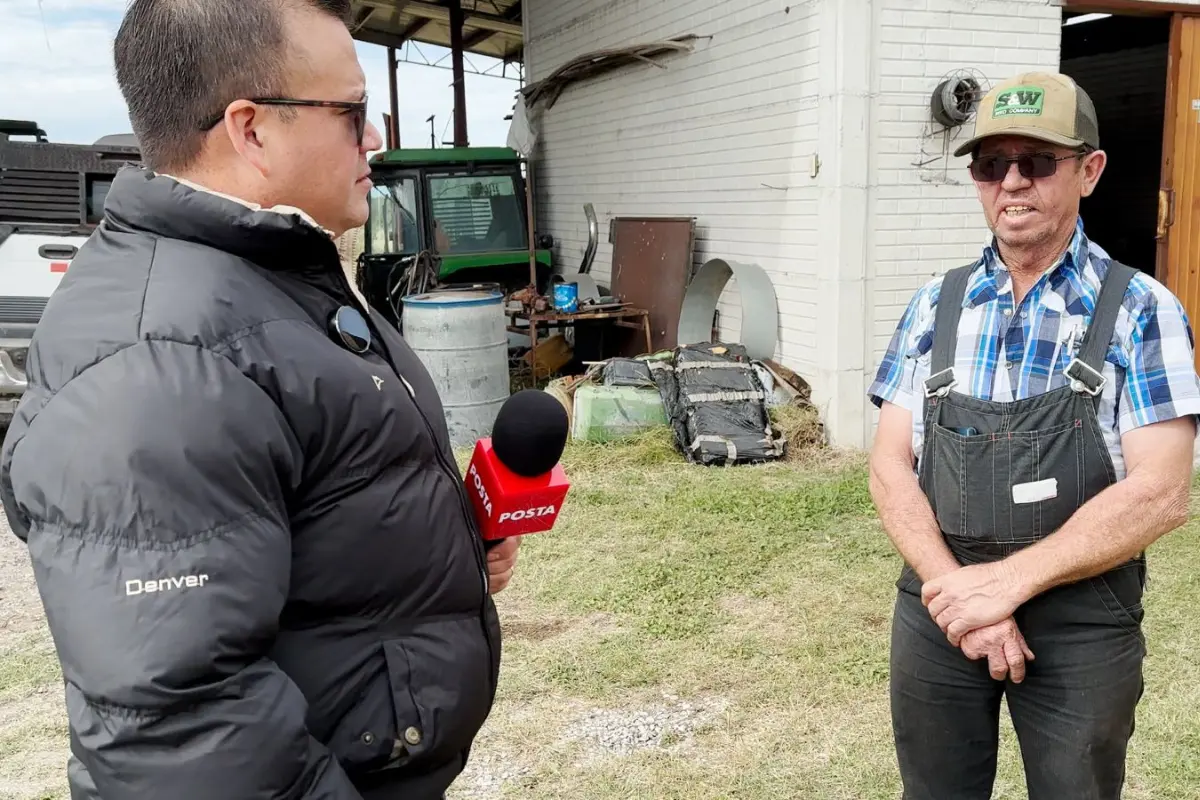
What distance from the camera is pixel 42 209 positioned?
6938mm

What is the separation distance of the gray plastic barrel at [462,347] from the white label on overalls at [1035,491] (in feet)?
17.7

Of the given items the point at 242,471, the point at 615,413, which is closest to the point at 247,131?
the point at 242,471

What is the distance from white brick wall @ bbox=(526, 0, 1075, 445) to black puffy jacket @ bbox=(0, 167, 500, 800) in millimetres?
5305

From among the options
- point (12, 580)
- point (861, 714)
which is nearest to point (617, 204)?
point (12, 580)

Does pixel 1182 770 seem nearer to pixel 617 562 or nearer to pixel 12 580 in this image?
pixel 617 562

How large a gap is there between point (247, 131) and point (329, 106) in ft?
0.36

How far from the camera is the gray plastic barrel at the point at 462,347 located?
22.6 feet

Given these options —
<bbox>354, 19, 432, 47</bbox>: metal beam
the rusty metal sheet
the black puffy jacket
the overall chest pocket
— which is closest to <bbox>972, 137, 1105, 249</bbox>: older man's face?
the overall chest pocket

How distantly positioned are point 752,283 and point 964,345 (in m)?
4.92

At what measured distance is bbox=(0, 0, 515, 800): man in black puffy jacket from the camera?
0.92 metres

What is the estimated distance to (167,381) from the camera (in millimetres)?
957

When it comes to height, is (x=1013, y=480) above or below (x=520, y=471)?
below

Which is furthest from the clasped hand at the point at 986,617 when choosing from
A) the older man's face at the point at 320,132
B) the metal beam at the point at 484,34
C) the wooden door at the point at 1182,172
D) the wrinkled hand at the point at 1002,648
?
the metal beam at the point at 484,34

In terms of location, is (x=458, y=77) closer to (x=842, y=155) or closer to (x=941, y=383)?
(x=842, y=155)
